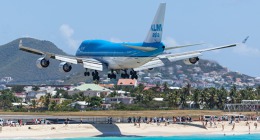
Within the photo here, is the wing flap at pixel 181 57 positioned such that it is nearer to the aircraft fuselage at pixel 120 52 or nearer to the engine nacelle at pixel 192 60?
the engine nacelle at pixel 192 60

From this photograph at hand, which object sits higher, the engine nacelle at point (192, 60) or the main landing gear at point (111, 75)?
the engine nacelle at point (192, 60)

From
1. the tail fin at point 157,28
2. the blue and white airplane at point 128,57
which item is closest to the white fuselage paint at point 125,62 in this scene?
the blue and white airplane at point 128,57

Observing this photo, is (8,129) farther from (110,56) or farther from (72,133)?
(110,56)

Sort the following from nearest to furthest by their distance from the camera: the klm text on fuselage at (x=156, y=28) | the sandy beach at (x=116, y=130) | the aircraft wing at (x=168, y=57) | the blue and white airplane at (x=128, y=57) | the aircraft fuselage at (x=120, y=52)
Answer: the blue and white airplane at (x=128, y=57)
the aircraft fuselage at (x=120, y=52)
the klm text on fuselage at (x=156, y=28)
the aircraft wing at (x=168, y=57)
the sandy beach at (x=116, y=130)

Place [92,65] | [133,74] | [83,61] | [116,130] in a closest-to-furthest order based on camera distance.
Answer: [83,61], [92,65], [133,74], [116,130]

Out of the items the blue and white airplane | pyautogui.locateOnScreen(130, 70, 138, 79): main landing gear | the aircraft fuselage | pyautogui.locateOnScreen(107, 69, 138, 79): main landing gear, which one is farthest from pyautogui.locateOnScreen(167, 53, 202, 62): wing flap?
pyautogui.locateOnScreen(107, 69, 138, 79): main landing gear

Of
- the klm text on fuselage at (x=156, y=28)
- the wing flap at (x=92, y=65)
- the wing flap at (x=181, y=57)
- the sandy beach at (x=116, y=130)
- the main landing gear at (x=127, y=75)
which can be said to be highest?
the klm text on fuselage at (x=156, y=28)

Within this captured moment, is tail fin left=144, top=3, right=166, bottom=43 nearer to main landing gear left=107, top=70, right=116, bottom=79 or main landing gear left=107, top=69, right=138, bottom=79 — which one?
main landing gear left=107, top=69, right=138, bottom=79

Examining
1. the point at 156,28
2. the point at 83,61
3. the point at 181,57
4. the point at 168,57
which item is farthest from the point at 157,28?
the point at 83,61

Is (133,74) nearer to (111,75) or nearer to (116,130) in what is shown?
(111,75)
